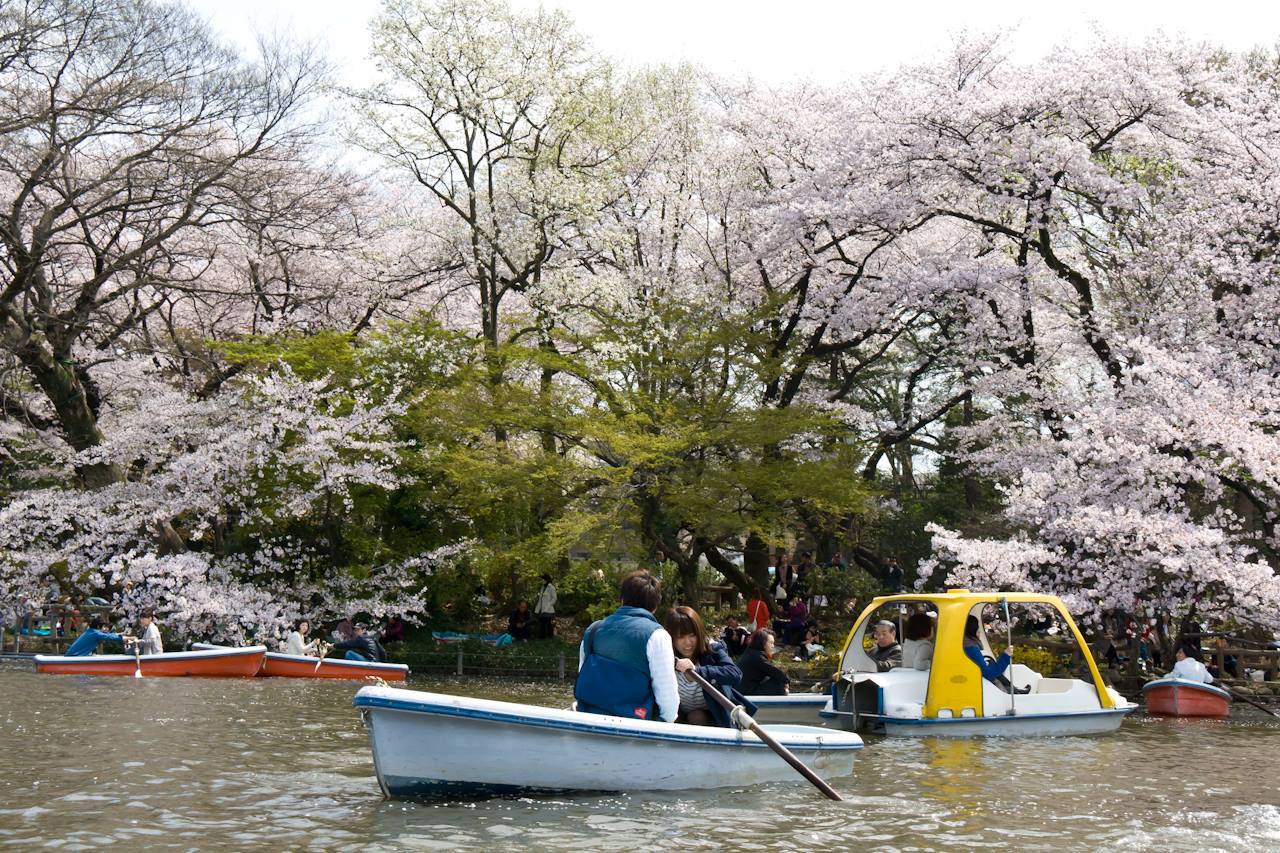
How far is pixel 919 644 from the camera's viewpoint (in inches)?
611

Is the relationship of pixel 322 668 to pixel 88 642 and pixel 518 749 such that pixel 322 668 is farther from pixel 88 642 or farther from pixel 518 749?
pixel 518 749

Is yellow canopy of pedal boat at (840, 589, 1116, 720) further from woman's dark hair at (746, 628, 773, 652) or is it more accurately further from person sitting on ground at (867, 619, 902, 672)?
woman's dark hair at (746, 628, 773, 652)

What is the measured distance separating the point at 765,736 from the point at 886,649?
5856 mm

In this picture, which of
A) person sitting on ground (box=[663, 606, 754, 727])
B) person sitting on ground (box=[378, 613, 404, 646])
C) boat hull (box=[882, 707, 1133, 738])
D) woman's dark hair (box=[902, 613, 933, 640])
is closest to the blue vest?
person sitting on ground (box=[663, 606, 754, 727])

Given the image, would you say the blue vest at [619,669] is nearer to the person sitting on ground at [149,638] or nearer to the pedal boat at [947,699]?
the pedal boat at [947,699]

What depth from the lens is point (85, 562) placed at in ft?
89.3

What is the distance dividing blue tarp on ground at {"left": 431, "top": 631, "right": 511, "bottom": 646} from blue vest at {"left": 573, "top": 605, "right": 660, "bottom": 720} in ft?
54.8

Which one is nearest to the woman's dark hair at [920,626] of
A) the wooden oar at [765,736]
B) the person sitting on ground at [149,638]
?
the wooden oar at [765,736]

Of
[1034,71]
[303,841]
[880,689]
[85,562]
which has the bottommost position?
[303,841]

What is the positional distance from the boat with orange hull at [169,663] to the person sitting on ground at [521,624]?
5968 millimetres

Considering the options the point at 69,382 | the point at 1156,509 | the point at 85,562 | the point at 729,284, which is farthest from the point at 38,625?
the point at 1156,509

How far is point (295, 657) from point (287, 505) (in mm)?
4594

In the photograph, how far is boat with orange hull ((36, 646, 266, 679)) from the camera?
2195cm

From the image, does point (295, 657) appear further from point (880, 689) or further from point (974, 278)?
point (974, 278)
